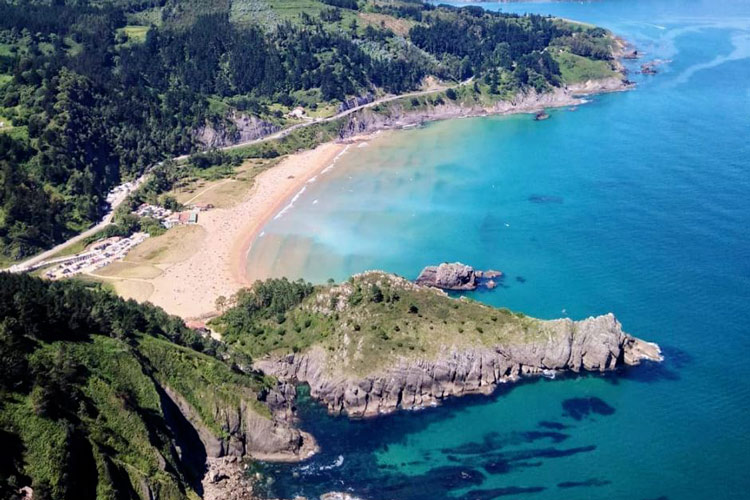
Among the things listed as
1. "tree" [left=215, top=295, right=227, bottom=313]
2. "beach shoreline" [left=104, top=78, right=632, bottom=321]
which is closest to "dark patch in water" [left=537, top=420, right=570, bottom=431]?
"tree" [left=215, top=295, right=227, bottom=313]

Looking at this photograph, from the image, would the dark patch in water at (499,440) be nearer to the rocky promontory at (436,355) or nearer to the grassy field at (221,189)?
the rocky promontory at (436,355)

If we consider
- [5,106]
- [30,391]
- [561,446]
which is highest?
[5,106]

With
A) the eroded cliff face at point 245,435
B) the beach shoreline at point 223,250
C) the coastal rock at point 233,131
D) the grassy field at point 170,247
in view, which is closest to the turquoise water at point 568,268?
the eroded cliff face at point 245,435

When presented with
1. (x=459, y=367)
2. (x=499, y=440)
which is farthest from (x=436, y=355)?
(x=499, y=440)

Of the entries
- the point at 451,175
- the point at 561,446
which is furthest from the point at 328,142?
the point at 561,446

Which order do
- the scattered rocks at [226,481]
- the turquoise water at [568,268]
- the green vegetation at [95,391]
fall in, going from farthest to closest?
1. the turquoise water at [568,268]
2. the scattered rocks at [226,481]
3. the green vegetation at [95,391]

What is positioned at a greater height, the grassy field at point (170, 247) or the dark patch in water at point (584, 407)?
the grassy field at point (170, 247)

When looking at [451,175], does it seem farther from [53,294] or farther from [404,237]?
[53,294]
